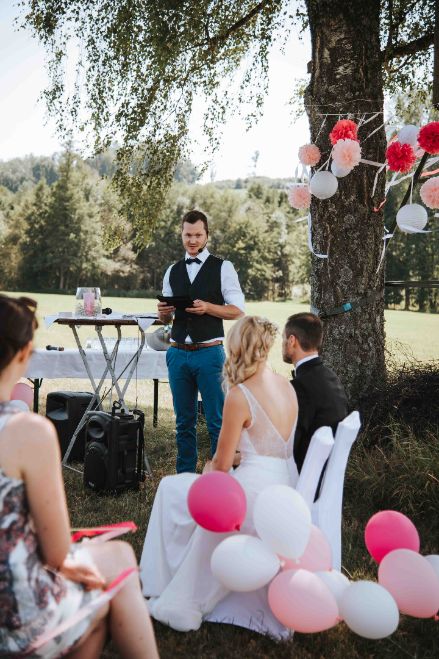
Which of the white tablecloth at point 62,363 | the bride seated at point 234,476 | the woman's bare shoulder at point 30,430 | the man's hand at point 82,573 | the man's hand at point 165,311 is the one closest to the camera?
the woman's bare shoulder at point 30,430

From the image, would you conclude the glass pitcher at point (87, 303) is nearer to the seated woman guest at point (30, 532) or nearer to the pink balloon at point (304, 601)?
the pink balloon at point (304, 601)

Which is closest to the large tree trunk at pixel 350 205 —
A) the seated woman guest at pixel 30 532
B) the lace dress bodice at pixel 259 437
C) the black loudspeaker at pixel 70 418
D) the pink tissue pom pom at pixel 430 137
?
the pink tissue pom pom at pixel 430 137

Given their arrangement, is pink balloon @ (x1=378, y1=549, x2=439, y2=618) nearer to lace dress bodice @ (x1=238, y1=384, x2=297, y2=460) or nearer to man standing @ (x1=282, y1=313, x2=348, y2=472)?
lace dress bodice @ (x1=238, y1=384, x2=297, y2=460)

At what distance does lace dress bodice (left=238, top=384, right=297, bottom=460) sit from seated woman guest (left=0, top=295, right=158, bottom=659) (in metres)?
1.13

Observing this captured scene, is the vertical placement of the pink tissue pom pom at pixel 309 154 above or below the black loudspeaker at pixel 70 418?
above

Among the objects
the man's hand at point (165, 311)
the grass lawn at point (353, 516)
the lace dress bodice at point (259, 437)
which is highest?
the man's hand at point (165, 311)

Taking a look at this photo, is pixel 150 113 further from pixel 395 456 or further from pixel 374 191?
pixel 395 456

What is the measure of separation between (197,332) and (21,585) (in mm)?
2829

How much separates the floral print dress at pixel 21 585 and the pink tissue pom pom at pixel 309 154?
161 inches

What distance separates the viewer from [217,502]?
2.22 meters

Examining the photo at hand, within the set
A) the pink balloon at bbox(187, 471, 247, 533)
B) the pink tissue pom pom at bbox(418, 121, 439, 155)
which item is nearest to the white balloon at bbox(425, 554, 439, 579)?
the pink balloon at bbox(187, 471, 247, 533)

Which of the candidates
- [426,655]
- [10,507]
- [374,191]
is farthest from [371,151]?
[10,507]

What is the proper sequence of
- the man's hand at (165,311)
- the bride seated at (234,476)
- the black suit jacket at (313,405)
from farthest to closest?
the man's hand at (165,311), the black suit jacket at (313,405), the bride seated at (234,476)

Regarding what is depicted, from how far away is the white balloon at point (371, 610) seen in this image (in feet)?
7.09
